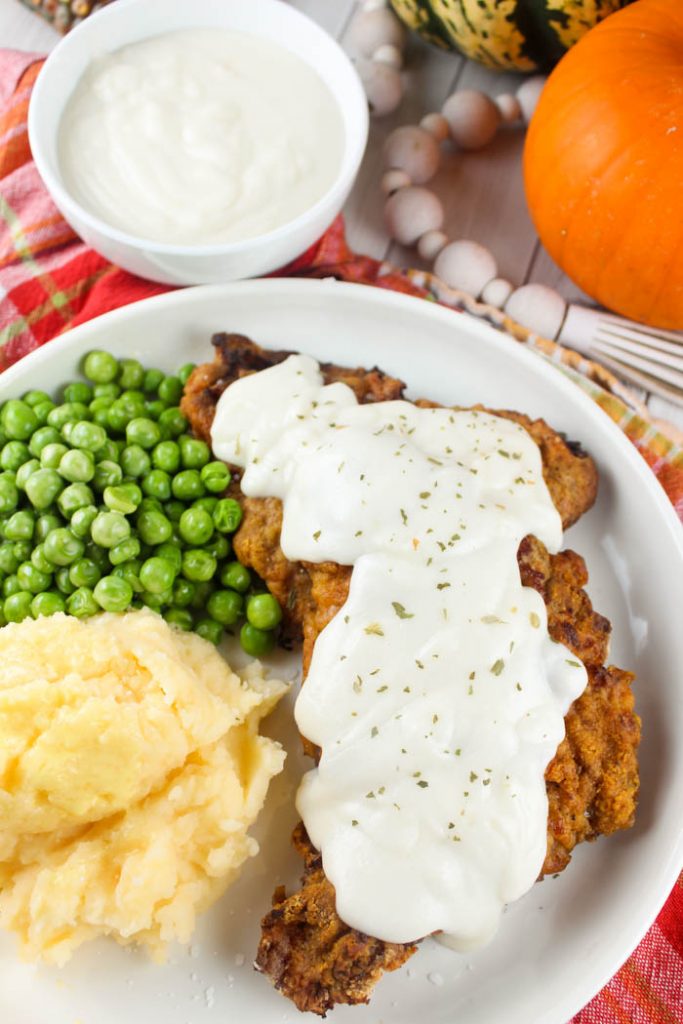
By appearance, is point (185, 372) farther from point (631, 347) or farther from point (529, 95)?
point (529, 95)

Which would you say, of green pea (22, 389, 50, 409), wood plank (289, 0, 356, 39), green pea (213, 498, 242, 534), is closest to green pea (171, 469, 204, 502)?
green pea (213, 498, 242, 534)

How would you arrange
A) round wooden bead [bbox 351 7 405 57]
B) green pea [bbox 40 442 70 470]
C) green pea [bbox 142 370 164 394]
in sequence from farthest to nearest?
round wooden bead [bbox 351 7 405 57] → green pea [bbox 142 370 164 394] → green pea [bbox 40 442 70 470]

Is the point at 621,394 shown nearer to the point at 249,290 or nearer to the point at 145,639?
the point at 249,290

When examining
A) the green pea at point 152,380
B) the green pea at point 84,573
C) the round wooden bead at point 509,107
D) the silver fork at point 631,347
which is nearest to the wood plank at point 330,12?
the round wooden bead at point 509,107

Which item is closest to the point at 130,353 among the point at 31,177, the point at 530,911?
the point at 31,177

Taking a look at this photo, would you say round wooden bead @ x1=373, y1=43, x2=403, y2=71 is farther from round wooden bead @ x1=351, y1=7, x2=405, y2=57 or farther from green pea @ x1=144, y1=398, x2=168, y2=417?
green pea @ x1=144, y1=398, x2=168, y2=417
